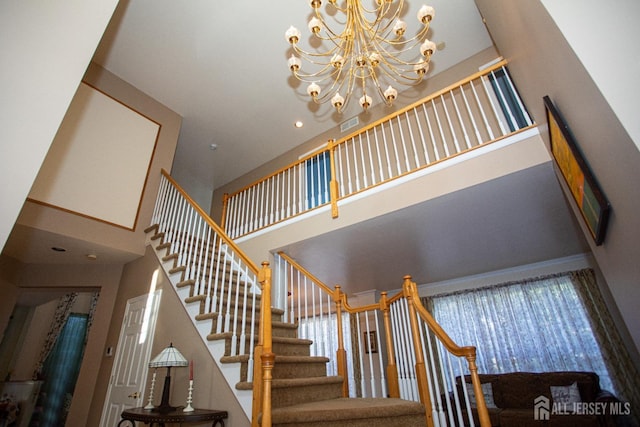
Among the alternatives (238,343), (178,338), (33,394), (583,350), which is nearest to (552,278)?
(583,350)

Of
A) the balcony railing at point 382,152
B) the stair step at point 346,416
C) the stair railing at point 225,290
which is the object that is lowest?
the stair step at point 346,416

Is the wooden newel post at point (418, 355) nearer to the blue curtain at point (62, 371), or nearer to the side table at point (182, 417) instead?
the side table at point (182, 417)

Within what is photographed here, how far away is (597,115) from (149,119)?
566 cm

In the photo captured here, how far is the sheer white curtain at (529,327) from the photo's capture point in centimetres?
464

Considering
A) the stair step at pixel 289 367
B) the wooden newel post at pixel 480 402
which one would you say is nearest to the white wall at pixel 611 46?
the wooden newel post at pixel 480 402

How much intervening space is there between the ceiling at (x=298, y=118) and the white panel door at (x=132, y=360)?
96 centimetres

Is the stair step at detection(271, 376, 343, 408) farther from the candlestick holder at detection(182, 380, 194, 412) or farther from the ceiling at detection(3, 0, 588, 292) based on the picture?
the ceiling at detection(3, 0, 588, 292)

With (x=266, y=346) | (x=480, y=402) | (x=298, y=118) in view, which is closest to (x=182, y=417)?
(x=266, y=346)

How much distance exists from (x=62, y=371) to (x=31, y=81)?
7.17 meters

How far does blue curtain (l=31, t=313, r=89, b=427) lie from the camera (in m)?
5.81

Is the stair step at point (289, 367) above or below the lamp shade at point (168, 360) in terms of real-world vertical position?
below

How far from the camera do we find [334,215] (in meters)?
3.98

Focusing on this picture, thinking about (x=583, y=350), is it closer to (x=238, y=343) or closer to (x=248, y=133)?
(x=238, y=343)

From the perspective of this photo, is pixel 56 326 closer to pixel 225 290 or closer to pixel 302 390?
pixel 225 290
